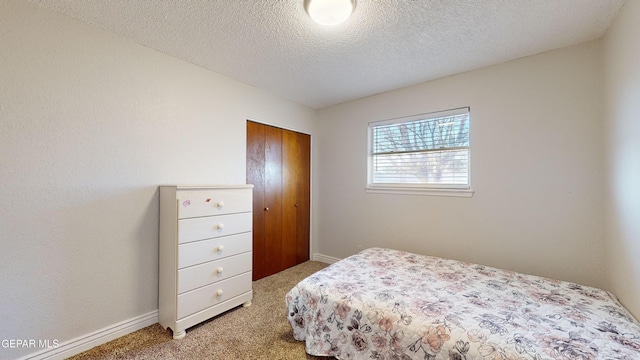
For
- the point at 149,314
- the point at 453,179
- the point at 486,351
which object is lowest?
the point at 149,314

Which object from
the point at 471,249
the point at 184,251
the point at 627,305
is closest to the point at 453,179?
the point at 471,249

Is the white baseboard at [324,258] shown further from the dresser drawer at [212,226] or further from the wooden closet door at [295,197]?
the dresser drawer at [212,226]

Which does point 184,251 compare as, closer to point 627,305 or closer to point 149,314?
point 149,314

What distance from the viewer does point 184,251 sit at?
182 cm

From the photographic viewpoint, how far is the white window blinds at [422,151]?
98.3 inches

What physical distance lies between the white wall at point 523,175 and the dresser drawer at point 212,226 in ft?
5.41

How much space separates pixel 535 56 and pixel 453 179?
1.22 meters

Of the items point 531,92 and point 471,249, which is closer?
point 531,92

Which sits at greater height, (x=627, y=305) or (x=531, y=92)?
(x=531, y=92)

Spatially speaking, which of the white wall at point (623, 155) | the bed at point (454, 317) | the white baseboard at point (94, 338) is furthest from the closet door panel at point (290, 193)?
the white wall at point (623, 155)

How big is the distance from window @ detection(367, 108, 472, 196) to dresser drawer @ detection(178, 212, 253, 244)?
1.61 meters

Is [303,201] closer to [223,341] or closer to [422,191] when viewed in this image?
[422,191]

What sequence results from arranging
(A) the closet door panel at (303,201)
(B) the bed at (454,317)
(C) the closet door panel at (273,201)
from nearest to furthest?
1. (B) the bed at (454,317)
2. (C) the closet door panel at (273,201)
3. (A) the closet door panel at (303,201)

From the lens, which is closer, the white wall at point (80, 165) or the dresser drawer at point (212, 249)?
the white wall at point (80, 165)
